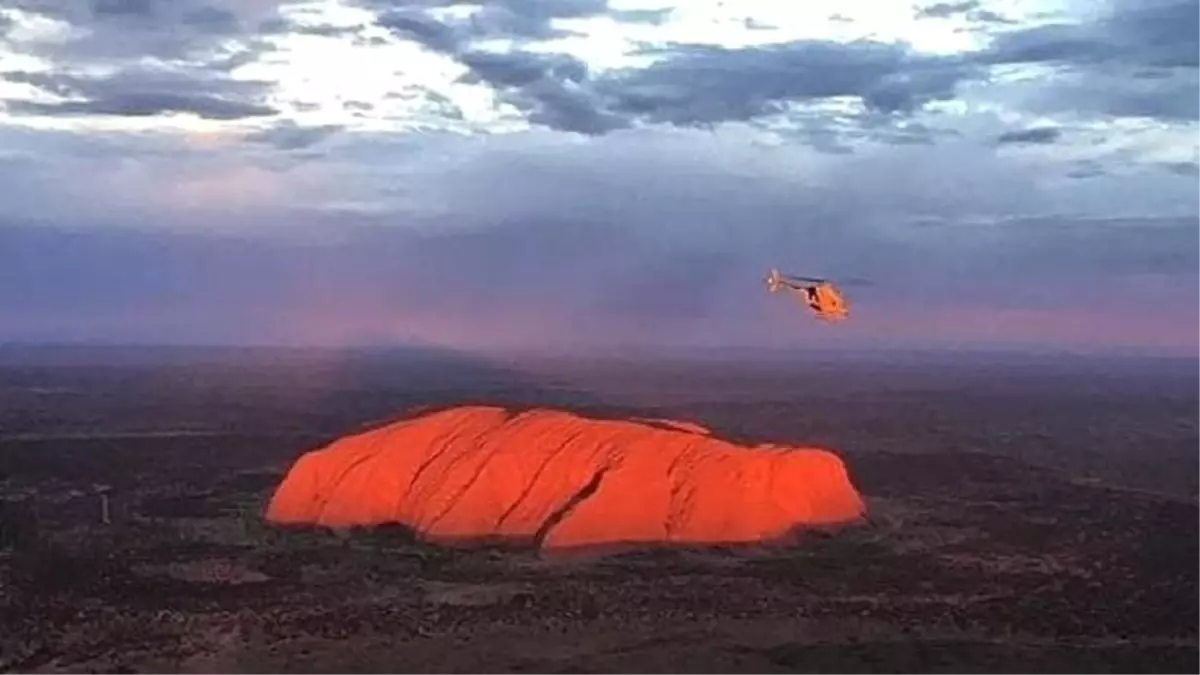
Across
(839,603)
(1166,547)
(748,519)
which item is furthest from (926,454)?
(839,603)

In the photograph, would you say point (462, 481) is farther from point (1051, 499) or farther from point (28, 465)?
point (28, 465)

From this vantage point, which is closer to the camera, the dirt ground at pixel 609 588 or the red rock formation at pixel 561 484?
the dirt ground at pixel 609 588

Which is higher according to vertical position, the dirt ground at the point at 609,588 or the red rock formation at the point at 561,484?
the red rock formation at the point at 561,484

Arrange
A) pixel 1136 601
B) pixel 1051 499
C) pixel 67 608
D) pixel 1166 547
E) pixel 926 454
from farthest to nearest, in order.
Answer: pixel 926 454, pixel 1051 499, pixel 1166 547, pixel 1136 601, pixel 67 608

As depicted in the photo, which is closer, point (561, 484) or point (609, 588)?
point (609, 588)

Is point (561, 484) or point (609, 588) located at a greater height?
point (561, 484)
